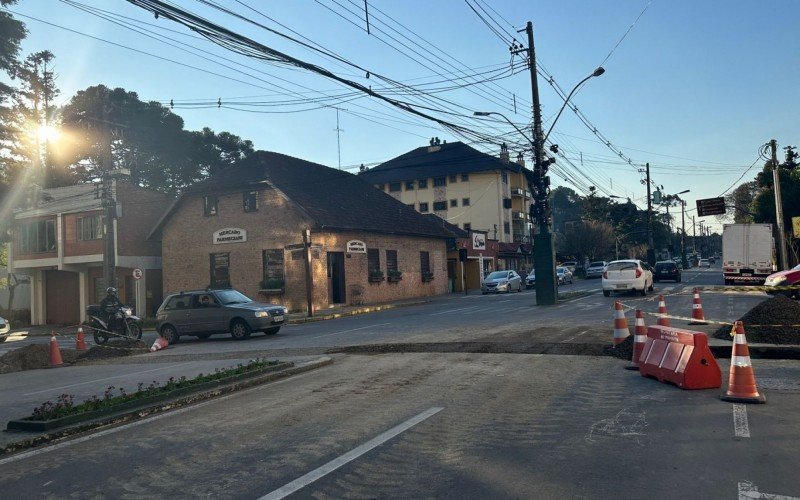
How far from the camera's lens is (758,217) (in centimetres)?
4559

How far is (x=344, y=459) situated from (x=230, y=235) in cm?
2927

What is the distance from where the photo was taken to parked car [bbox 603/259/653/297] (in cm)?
2559

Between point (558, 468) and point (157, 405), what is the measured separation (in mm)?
5322

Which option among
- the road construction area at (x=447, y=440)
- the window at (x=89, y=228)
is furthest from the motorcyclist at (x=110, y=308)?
the window at (x=89, y=228)

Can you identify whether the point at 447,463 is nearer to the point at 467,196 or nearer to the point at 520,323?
the point at 520,323

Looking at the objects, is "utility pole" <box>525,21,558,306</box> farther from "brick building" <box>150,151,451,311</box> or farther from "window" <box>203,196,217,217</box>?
"window" <box>203,196,217,217</box>

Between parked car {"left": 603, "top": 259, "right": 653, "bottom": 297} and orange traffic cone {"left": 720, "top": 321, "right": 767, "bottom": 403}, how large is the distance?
1926 cm

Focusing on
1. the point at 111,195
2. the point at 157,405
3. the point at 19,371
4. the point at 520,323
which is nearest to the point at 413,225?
the point at 111,195

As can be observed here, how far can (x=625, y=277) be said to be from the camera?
1008 inches

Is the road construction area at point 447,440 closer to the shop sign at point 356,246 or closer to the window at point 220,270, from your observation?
the shop sign at point 356,246

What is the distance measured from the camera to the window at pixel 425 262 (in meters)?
39.9

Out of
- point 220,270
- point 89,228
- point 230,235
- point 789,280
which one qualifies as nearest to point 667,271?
point 789,280

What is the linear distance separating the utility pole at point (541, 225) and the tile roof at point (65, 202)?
85.4 feet

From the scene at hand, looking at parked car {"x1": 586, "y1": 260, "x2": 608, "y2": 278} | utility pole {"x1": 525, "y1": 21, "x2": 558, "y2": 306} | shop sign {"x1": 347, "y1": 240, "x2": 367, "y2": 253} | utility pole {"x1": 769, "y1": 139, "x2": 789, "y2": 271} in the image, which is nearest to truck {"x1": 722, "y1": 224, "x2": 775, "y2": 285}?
utility pole {"x1": 769, "y1": 139, "x2": 789, "y2": 271}
